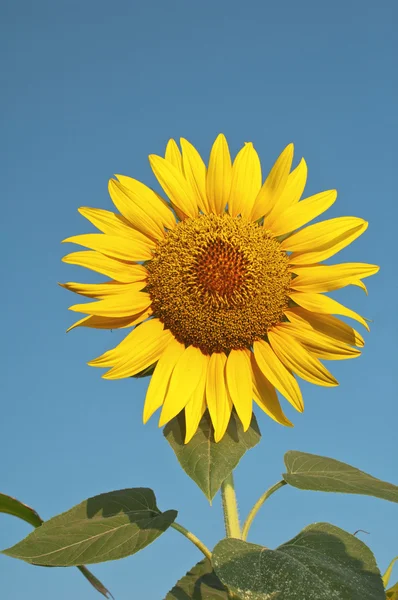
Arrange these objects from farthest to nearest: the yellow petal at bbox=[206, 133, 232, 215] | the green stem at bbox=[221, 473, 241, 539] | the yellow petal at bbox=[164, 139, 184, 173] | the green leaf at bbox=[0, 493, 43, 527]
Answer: the green leaf at bbox=[0, 493, 43, 527], the yellow petal at bbox=[164, 139, 184, 173], the yellow petal at bbox=[206, 133, 232, 215], the green stem at bbox=[221, 473, 241, 539]

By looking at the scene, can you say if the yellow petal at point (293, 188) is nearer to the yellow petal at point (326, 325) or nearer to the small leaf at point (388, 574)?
the yellow petal at point (326, 325)

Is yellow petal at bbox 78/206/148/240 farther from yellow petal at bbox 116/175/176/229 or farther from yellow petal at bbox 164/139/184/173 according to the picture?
yellow petal at bbox 164/139/184/173

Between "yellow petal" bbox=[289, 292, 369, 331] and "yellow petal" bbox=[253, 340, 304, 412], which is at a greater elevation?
"yellow petal" bbox=[289, 292, 369, 331]

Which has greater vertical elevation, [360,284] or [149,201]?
[149,201]

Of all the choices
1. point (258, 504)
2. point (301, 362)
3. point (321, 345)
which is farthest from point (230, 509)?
point (321, 345)

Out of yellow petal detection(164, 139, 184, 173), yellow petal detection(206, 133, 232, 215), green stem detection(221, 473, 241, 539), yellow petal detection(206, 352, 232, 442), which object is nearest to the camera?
yellow petal detection(206, 352, 232, 442)

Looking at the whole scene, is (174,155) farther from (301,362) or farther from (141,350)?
(301,362)

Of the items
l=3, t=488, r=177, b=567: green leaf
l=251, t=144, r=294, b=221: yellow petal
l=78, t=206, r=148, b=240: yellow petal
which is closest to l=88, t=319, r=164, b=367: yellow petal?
l=78, t=206, r=148, b=240: yellow petal

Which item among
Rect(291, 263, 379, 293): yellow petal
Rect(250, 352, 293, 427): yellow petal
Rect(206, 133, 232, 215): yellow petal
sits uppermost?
Rect(206, 133, 232, 215): yellow petal
